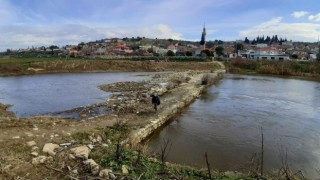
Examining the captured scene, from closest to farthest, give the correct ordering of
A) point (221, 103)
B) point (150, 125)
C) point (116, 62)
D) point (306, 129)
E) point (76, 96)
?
point (150, 125) < point (306, 129) < point (221, 103) < point (76, 96) < point (116, 62)

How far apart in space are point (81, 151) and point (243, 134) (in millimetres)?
9564

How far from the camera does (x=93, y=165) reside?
27.5 ft

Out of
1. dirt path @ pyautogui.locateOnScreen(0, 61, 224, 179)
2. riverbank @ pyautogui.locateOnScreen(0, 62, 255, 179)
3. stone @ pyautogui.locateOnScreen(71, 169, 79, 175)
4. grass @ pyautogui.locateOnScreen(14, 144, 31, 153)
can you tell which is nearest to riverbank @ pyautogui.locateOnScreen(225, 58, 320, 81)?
dirt path @ pyautogui.locateOnScreen(0, 61, 224, 179)

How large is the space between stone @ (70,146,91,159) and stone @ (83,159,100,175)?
453 mm

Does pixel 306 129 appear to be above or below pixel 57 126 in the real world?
below

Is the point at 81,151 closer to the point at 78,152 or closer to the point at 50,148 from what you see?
the point at 78,152

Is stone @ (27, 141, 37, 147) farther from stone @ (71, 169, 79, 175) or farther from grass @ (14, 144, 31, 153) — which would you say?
stone @ (71, 169, 79, 175)

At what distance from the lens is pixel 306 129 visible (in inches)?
695

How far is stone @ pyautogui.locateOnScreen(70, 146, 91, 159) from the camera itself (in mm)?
9159

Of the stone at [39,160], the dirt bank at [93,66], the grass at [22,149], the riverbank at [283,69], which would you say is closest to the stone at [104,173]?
the stone at [39,160]

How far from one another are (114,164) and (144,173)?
1014mm

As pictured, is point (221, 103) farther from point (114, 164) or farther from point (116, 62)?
Answer: point (116, 62)

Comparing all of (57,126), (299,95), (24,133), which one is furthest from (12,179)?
(299,95)

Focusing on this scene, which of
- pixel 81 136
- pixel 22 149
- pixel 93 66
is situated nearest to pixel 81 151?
pixel 22 149
